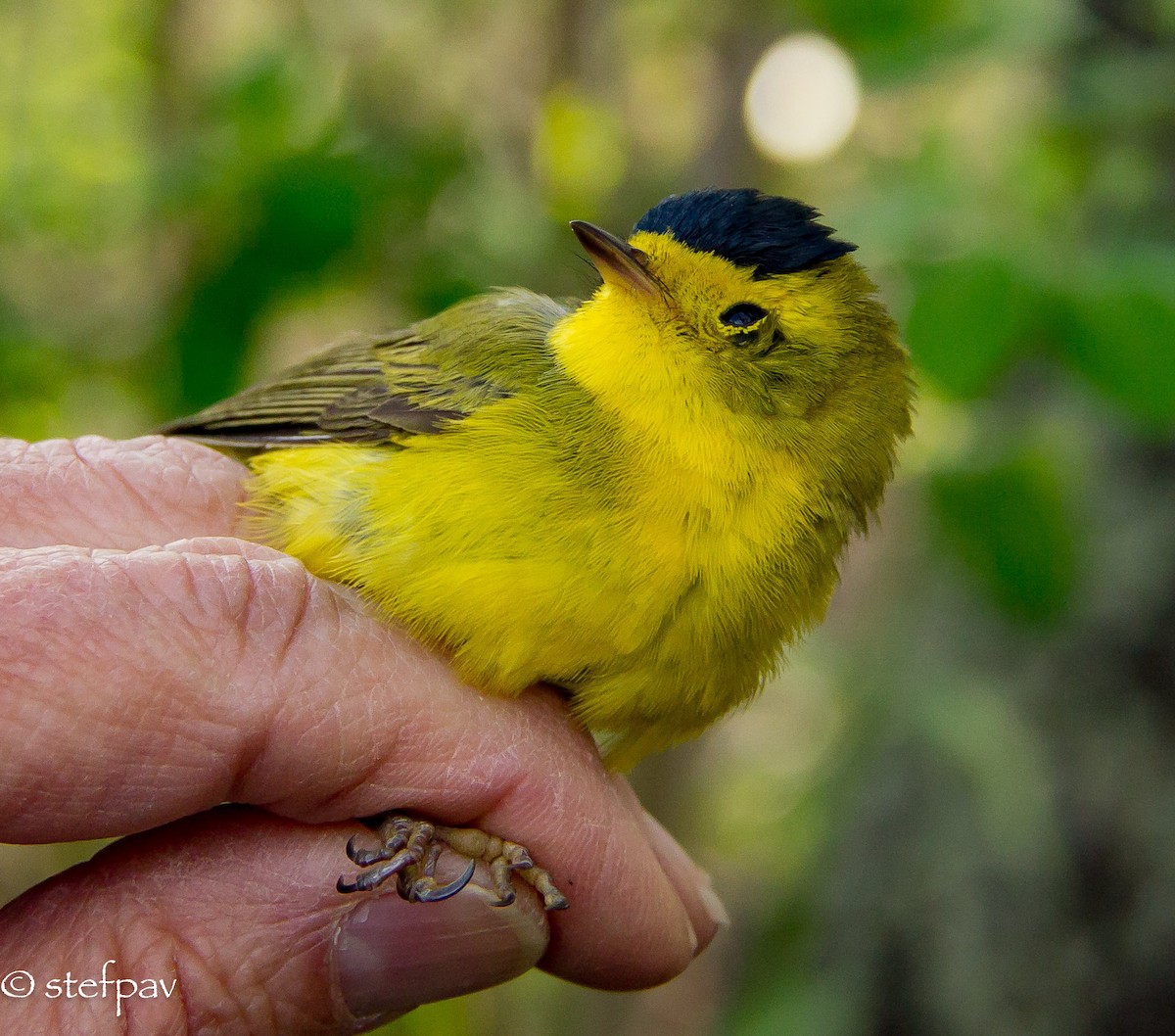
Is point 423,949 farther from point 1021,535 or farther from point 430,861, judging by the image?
point 1021,535

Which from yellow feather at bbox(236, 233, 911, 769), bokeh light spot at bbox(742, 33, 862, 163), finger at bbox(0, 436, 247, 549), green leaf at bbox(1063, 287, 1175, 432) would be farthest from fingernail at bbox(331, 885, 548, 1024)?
bokeh light spot at bbox(742, 33, 862, 163)

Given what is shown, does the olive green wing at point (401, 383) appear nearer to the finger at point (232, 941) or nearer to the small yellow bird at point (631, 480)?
the small yellow bird at point (631, 480)

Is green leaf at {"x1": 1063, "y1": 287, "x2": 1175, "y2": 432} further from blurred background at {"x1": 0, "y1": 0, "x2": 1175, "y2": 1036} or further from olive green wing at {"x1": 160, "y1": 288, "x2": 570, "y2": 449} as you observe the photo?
olive green wing at {"x1": 160, "y1": 288, "x2": 570, "y2": 449}

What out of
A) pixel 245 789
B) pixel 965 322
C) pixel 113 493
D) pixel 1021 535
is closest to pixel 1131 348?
pixel 965 322

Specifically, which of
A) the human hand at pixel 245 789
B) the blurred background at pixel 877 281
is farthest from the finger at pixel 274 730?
the blurred background at pixel 877 281

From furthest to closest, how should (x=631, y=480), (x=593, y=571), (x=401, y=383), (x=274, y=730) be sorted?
(x=401, y=383), (x=631, y=480), (x=593, y=571), (x=274, y=730)

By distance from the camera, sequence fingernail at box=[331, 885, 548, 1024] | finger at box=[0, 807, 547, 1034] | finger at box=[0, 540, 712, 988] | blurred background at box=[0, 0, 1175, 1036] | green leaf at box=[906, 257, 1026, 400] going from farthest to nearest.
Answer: blurred background at box=[0, 0, 1175, 1036], green leaf at box=[906, 257, 1026, 400], fingernail at box=[331, 885, 548, 1024], finger at box=[0, 807, 547, 1034], finger at box=[0, 540, 712, 988]
